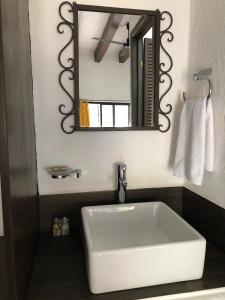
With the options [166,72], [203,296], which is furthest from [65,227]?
[166,72]

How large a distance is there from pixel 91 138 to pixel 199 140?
0.53 metres

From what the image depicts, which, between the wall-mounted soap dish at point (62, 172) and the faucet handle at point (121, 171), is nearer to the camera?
the wall-mounted soap dish at point (62, 172)

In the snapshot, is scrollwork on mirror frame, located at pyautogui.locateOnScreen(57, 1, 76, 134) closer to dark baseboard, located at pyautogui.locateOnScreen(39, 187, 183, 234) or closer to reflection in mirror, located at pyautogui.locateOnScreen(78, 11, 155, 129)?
reflection in mirror, located at pyautogui.locateOnScreen(78, 11, 155, 129)

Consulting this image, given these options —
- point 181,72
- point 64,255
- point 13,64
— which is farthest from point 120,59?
point 64,255

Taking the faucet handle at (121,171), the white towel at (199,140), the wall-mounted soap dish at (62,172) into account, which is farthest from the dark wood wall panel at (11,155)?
the white towel at (199,140)

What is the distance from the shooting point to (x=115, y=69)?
1237mm

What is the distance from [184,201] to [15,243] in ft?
3.11

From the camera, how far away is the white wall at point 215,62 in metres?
1.04

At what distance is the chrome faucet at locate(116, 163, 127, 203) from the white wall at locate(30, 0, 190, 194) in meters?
0.07

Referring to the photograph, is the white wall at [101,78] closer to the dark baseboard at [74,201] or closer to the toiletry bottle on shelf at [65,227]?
the dark baseboard at [74,201]

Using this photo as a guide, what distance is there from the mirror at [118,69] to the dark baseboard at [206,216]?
0.43 meters

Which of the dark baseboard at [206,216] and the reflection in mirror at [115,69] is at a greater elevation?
the reflection in mirror at [115,69]

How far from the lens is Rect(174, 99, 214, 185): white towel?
1.09m

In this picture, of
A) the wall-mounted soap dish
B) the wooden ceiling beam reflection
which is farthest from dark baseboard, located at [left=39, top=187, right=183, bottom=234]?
the wooden ceiling beam reflection
